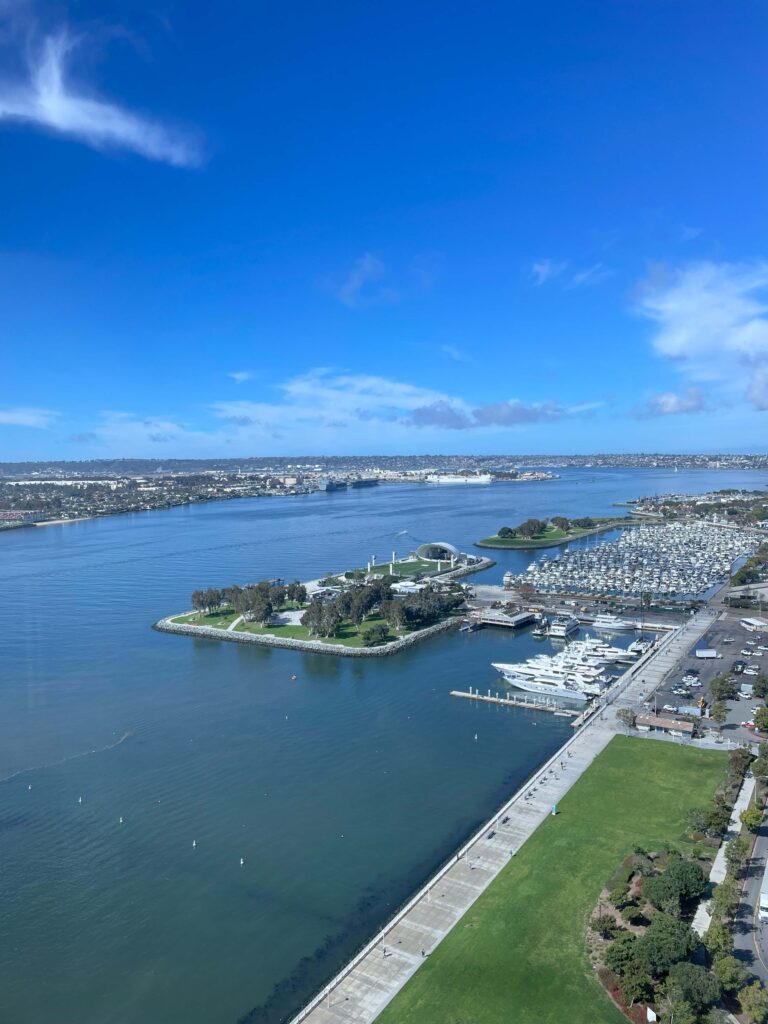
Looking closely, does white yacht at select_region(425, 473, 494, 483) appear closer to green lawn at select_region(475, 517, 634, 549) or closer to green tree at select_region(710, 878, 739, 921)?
green lawn at select_region(475, 517, 634, 549)

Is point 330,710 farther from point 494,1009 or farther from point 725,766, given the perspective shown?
point 494,1009

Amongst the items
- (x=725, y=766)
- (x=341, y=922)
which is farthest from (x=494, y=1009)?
(x=725, y=766)

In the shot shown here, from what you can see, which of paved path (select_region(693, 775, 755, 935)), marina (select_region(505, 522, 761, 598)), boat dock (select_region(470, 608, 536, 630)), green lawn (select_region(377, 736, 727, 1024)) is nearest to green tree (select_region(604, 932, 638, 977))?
green lawn (select_region(377, 736, 727, 1024))

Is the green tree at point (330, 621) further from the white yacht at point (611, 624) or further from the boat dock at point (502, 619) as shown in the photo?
the white yacht at point (611, 624)

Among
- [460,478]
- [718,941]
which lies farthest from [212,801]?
[460,478]

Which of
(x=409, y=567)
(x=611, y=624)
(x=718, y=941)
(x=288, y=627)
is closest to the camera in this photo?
(x=718, y=941)

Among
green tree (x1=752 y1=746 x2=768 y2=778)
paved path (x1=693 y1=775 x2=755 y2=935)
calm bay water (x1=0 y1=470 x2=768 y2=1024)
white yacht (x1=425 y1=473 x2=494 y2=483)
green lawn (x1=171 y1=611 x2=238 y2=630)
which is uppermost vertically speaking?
white yacht (x1=425 y1=473 x2=494 y2=483)

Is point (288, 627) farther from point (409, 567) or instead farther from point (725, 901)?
point (725, 901)

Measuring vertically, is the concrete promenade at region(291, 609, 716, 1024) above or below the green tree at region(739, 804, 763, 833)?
below
